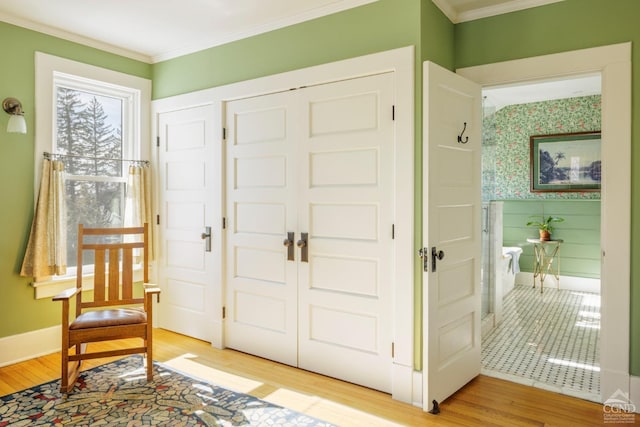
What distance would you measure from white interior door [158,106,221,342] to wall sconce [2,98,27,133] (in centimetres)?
112

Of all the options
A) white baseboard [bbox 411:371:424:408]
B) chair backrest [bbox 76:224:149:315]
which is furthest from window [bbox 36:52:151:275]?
white baseboard [bbox 411:371:424:408]

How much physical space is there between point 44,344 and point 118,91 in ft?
7.40

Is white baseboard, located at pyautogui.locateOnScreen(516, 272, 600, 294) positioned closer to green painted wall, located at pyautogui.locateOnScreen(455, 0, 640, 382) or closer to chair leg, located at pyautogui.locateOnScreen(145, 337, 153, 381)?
green painted wall, located at pyautogui.locateOnScreen(455, 0, 640, 382)

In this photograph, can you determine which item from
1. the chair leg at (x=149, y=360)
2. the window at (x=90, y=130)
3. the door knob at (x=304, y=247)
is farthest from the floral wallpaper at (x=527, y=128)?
the chair leg at (x=149, y=360)

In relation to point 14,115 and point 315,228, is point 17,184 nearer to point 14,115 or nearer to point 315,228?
point 14,115

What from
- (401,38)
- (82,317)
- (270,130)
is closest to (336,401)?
(82,317)

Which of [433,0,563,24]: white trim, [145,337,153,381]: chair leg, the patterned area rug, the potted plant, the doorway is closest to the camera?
the patterned area rug

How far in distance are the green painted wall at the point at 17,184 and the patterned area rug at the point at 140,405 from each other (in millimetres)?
746

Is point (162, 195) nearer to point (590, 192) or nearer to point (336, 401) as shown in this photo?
point (336, 401)

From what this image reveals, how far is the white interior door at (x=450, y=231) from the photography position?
97.8 inches

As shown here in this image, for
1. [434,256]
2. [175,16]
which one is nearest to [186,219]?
[175,16]

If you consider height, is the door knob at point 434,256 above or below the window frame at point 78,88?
below

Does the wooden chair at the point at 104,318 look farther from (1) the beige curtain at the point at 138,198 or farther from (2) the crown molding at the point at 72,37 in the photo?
(2) the crown molding at the point at 72,37

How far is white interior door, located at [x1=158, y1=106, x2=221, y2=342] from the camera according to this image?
364 cm
